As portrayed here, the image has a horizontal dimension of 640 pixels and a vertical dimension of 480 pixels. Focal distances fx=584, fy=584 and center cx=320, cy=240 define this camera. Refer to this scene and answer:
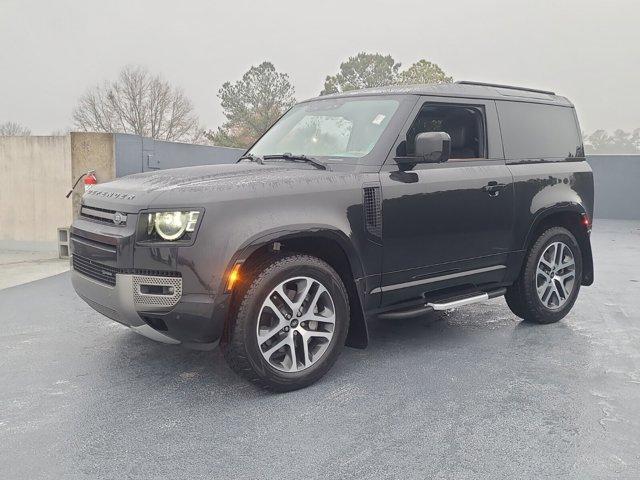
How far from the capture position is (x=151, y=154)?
44.3 feet

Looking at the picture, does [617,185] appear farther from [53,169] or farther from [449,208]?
[53,169]

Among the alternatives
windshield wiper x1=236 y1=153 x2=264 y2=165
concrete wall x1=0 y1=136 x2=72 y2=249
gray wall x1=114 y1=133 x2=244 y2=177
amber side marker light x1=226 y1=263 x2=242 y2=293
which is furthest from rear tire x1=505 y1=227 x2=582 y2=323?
concrete wall x1=0 y1=136 x2=72 y2=249

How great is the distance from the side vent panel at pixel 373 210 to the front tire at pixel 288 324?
42cm

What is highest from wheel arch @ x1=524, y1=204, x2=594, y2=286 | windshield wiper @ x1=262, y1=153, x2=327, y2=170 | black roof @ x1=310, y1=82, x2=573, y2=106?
black roof @ x1=310, y1=82, x2=573, y2=106

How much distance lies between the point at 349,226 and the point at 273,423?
1.36m

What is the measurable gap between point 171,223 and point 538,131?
139 inches

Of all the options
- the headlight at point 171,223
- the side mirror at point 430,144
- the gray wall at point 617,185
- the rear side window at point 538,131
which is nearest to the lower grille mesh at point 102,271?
the headlight at point 171,223

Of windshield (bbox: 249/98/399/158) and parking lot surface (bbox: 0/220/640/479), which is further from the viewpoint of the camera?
windshield (bbox: 249/98/399/158)

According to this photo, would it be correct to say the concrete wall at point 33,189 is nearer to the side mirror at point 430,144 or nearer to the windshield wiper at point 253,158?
the windshield wiper at point 253,158

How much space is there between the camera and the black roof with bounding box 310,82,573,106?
4602 mm

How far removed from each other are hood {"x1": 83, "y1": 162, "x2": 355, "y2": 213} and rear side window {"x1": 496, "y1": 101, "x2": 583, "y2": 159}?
1.84 meters

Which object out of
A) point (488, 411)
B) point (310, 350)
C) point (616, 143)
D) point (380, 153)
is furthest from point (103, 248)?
point (616, 143)

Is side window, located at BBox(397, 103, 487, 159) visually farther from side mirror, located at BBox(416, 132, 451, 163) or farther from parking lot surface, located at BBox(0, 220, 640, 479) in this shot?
parking lot surface, located at BBox(0, 220, 640, 479)

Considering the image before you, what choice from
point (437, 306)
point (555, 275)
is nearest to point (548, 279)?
point (555, 275)
